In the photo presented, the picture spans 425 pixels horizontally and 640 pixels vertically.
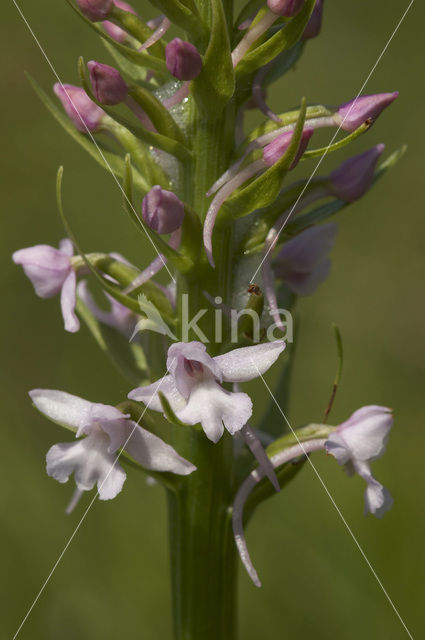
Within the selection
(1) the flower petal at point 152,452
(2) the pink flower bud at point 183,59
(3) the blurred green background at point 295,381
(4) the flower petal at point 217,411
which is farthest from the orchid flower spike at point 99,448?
(3) the blurred green background at point 295,381

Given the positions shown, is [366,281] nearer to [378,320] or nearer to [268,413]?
[378,320]

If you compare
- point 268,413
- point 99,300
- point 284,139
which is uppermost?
point 284,139

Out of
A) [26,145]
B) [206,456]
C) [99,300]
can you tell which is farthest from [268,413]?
[26,145]

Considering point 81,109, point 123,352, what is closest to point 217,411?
point 123,352

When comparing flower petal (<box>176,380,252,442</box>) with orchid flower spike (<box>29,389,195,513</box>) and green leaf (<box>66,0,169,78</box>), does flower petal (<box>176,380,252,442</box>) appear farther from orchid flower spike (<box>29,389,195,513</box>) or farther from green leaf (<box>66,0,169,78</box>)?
green leaf (<box>66,0,169,78</box>)

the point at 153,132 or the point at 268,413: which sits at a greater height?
the point at 153,132

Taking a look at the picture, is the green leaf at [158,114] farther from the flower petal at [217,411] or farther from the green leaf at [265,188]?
the flower petal at [217,411]

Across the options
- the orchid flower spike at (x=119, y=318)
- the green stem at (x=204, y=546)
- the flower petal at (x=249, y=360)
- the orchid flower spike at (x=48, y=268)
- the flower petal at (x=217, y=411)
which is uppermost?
the orchid flower spike at (x=48, y=268)
